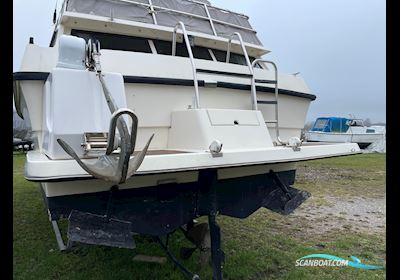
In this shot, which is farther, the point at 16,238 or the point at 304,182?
the point at 304,182

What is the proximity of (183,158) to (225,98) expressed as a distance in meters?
1.09

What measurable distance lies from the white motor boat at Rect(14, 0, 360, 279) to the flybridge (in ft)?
0.07

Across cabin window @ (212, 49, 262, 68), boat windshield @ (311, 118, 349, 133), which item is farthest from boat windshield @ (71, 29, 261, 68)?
boat windshield @ (311, 118, 349, 133)

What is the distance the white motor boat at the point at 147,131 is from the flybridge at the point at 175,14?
0.07 feet

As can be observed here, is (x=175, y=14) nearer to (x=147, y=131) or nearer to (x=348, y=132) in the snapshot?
(x=147, y=131)

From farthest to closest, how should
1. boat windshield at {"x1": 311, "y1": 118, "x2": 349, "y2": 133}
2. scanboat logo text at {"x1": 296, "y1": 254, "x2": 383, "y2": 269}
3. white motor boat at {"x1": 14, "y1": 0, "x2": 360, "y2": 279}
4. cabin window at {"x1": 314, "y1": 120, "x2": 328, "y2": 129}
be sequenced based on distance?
cabin window at {"x1": 314, "y1": 120, "x2": 328, "y2": 129}
boat windshield at {"x1": 311, "y1": 118, "x2": 349, "y2": 133}
scanboat logo text at {"x1": 296, "y1": 254, "x2": 383, "y2": 269}
white motor boat at {"x1": 14, "y1": 0, "x2": 360, "y2": 279}

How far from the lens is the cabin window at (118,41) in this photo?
11.1 ft

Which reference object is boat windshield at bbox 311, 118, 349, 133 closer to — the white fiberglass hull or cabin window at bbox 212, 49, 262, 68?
cabin window at bbox 212, 49, 262, 68

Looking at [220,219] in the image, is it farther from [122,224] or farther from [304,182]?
[304,182]

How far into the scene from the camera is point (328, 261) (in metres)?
3.17

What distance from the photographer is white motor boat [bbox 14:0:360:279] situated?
5.92 ft

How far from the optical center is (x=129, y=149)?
5.03 feet
